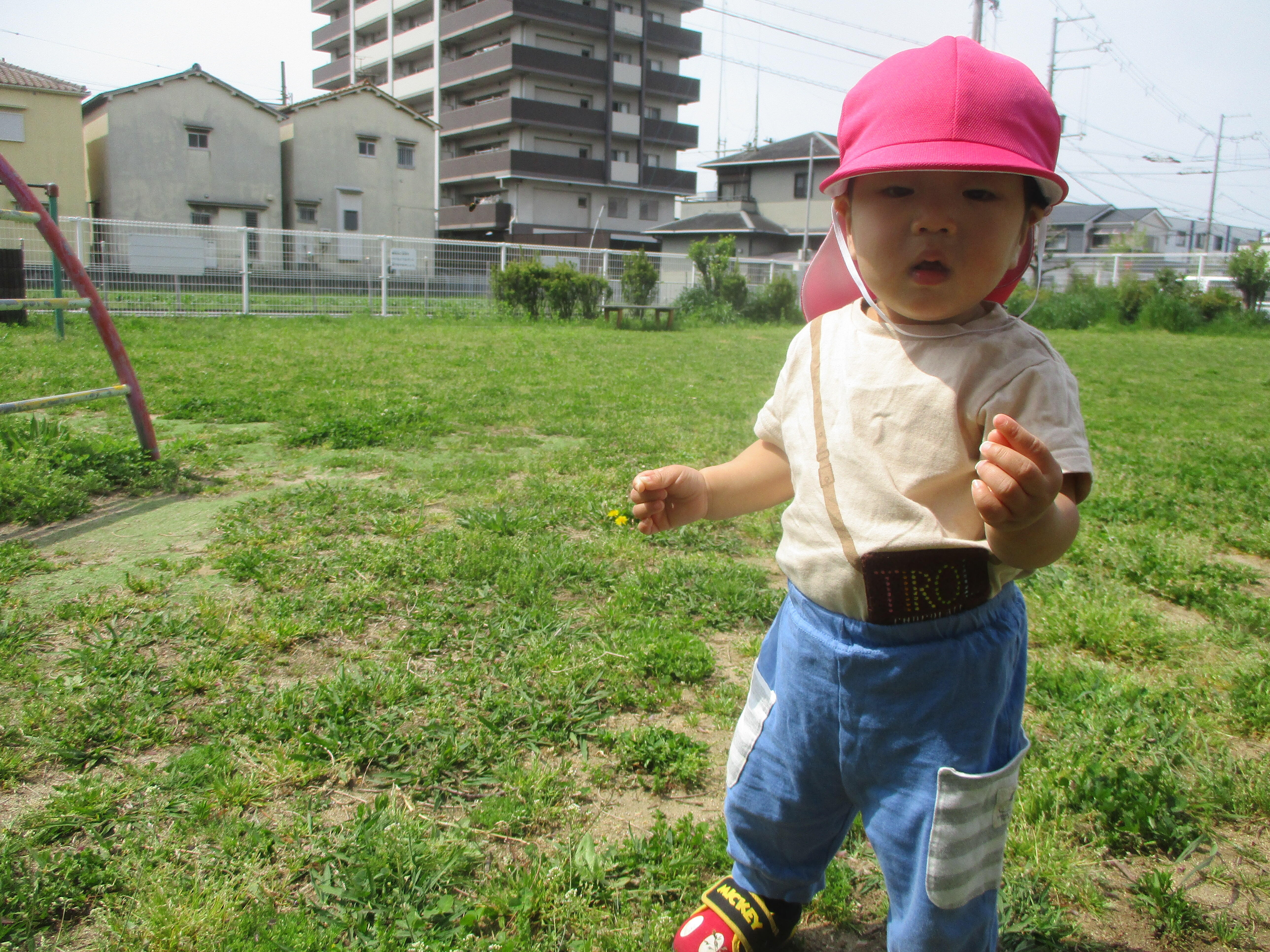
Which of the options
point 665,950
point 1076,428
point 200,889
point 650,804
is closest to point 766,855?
point 665,950

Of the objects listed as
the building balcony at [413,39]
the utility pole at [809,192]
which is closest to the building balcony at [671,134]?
the utility pole at [809,192]

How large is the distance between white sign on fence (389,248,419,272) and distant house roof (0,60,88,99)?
17768 millimetres

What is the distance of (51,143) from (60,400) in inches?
1136

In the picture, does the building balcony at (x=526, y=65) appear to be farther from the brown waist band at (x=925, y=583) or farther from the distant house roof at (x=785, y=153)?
the brown waist band at (x=925, y=583)

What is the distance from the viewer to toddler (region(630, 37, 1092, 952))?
1.15 meters

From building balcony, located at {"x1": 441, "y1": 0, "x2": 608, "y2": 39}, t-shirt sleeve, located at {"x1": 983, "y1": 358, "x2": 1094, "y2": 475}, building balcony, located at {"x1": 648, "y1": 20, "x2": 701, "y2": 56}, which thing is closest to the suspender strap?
t-shirt sleeve, located at {"x1": 983, "y1": 358, "x2": 1094, "y2": 475}

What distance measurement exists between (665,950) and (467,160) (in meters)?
42.5

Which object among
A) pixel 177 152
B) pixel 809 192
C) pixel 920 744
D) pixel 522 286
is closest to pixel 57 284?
pixel 522 286

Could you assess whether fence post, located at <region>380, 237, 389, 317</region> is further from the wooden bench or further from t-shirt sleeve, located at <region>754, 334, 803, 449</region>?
t-shirt sleeve, located at <region>754, 334, 803, 449</region>

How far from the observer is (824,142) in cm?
4016

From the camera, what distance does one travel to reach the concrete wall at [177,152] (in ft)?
92.7

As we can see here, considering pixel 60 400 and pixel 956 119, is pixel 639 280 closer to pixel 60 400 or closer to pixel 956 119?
pixel 60 400

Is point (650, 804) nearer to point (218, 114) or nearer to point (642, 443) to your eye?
point (642, 443)

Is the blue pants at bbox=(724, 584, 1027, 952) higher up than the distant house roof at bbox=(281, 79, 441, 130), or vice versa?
the distant house roof at bbox=(281, 79, 441, 130)
